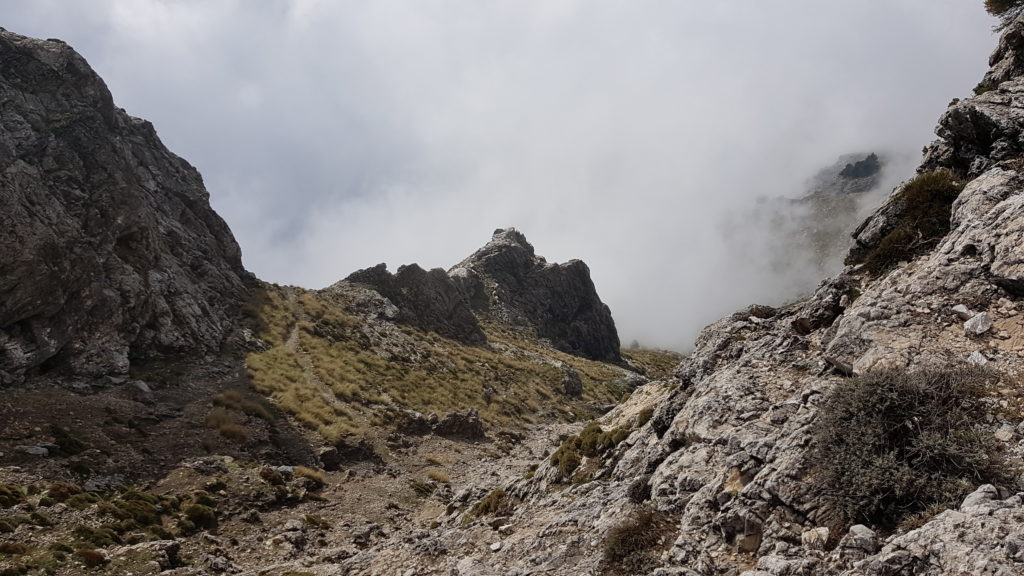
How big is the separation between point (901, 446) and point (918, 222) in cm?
1115

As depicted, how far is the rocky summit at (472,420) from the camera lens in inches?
376

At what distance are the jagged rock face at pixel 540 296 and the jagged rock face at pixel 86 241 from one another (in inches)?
2448

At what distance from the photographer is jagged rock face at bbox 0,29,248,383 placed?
1332 inches

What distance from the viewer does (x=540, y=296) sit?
12825cm

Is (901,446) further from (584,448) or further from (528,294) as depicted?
(528,294)

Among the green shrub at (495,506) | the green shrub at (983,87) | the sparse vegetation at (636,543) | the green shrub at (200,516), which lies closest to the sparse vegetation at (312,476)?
the green shrub at (200,516)

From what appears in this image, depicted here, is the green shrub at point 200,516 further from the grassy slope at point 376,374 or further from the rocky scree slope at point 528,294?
the rocky scree slope at point 528,294

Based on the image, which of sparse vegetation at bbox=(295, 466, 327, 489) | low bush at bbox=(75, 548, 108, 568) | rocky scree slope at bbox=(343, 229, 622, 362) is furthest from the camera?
rocky scree slope at bbox=(343, 229, 622, 362)

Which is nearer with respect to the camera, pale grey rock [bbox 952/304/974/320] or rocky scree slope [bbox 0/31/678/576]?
pale grey rock [bbox 952/304/974/320]

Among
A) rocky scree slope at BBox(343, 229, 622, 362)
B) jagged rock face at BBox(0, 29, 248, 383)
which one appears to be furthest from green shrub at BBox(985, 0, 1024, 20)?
rocky scree slope at BBox(343, 229, 622, 362)

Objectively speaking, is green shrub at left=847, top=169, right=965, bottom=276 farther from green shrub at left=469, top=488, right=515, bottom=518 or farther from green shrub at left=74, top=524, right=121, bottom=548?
green shrub at left=74, top=524, right=121, bottom=548

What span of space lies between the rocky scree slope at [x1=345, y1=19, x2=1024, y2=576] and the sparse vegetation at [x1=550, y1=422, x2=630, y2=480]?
0.58 m

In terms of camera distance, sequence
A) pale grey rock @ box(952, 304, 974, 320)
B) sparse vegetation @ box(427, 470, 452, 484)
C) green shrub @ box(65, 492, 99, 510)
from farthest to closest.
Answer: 1. sparse vegetation @ box(427, 470, 452, 484)
2. green shrub @ box(65, 492, 99, 510)
3. pale grey rock @ box(952, 304, 974, 320)

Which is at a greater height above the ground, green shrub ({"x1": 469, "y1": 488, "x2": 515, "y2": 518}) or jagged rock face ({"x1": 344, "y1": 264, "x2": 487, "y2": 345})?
jagged rock face ({"x1": 344, "y1": 264, "x2": 487, "y2": 345})
